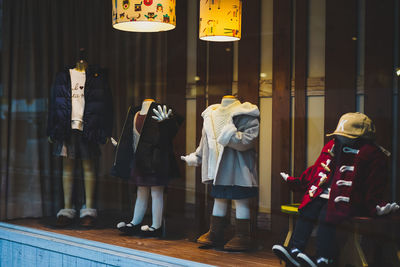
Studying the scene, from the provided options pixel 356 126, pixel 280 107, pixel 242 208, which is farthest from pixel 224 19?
pixel 242 208

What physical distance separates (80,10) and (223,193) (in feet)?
6.76

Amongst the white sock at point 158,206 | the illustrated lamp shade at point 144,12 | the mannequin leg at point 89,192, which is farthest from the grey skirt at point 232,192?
the mannequin leg at point 89,192

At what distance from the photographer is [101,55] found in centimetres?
462

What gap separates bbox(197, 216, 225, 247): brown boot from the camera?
149 inches

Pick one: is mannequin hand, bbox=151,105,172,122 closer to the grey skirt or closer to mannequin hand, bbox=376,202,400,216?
the grey skirt

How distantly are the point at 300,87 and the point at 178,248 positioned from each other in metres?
1.40

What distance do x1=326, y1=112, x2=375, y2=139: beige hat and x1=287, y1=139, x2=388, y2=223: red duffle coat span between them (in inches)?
2.4

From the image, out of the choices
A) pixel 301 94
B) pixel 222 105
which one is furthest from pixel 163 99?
pixel 301 94

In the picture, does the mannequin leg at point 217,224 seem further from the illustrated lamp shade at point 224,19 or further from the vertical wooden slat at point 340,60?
the illustrated lamp shade at point 224,19

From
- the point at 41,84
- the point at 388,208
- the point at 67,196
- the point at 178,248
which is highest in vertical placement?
the point at 41,84

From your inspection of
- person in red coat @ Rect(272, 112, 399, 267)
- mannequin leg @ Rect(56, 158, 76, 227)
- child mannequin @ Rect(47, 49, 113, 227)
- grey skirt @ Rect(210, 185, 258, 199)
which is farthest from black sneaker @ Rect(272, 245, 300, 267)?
mannequin leg @ Rect(56, 158, 76, 227)

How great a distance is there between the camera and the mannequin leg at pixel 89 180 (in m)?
4.76

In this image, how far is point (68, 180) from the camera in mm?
4906

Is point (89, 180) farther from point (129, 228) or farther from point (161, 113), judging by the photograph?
point (161, 113)
